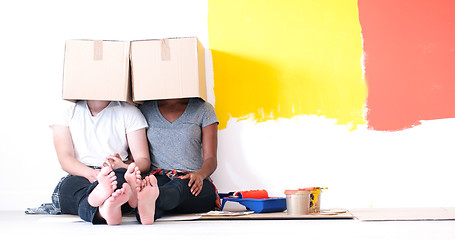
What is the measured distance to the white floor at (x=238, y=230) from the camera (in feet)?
4.52

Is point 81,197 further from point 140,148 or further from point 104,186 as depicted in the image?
point 140,148

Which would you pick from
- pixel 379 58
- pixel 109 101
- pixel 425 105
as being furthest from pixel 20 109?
pixel 425 105

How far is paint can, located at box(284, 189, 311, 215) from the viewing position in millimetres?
1980

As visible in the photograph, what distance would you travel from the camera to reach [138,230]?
1566 millimetres

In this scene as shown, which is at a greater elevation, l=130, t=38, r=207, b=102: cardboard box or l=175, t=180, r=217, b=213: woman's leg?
l=130, t=38, r=207, b=102: cardboard box

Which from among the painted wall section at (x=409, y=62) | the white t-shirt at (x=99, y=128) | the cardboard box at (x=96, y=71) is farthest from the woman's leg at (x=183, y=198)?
the painted wall section at (x=409, y=62)

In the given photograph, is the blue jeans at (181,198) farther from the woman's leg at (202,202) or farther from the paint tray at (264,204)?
the paint tray at (264,204)

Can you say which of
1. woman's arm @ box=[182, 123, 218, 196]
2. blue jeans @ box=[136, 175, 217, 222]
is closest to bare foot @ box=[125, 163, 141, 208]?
blue jeans @ box=[136, 175, 217, 222]

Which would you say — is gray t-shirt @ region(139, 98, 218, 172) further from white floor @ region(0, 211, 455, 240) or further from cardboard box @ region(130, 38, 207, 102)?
white floor @ region(0, 211, 455, 240)

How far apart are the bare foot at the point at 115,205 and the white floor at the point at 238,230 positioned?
0.10 ft

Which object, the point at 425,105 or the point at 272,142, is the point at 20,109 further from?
the point at 425,105

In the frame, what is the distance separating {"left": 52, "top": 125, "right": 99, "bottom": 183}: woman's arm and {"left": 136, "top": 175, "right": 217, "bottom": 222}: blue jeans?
0.30m

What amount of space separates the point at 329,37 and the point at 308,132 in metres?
0.48

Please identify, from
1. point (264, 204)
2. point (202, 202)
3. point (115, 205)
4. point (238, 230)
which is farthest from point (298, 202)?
point (115, 205)
